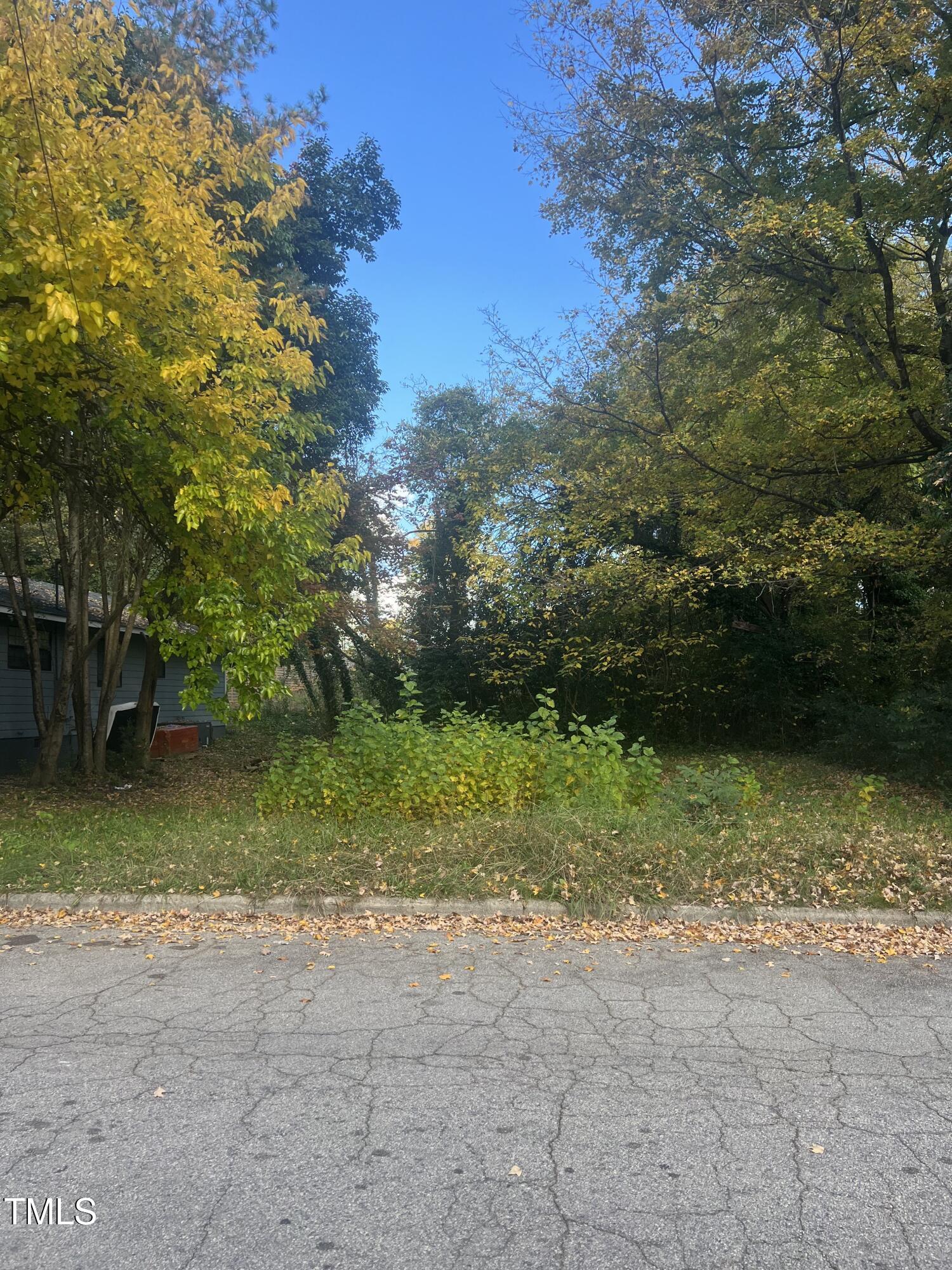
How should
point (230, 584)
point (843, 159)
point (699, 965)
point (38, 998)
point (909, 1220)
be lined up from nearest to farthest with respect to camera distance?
point (909, 1220) → point (38, 998) → point (699, 965) → point (230, 584) → point (843, 159)

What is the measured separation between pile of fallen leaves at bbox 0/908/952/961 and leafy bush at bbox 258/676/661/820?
2152mm

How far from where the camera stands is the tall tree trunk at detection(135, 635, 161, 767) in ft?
50.1

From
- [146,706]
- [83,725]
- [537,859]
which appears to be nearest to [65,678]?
[83,725]

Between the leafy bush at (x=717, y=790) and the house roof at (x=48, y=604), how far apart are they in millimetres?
9726

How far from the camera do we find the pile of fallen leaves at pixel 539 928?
5477 mm

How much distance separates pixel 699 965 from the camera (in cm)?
502

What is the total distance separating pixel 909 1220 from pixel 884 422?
11792 millimetres

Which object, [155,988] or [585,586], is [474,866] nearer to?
[155,988]

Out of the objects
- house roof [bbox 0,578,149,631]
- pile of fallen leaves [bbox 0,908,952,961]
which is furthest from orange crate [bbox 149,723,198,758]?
pile of fallen leaves [bbox 0,908,952,961]

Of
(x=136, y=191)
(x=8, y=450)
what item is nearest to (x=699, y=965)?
(x=136, y=191)

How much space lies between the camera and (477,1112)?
10.7 ft

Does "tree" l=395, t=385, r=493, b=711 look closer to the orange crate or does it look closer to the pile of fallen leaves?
the orange crate

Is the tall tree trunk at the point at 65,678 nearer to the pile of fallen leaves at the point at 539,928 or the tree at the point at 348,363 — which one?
the tree at the point at 348,363

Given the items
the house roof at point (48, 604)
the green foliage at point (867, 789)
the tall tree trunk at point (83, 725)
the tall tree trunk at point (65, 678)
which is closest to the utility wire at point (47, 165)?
the tall tree trunk at point (65, 678)
